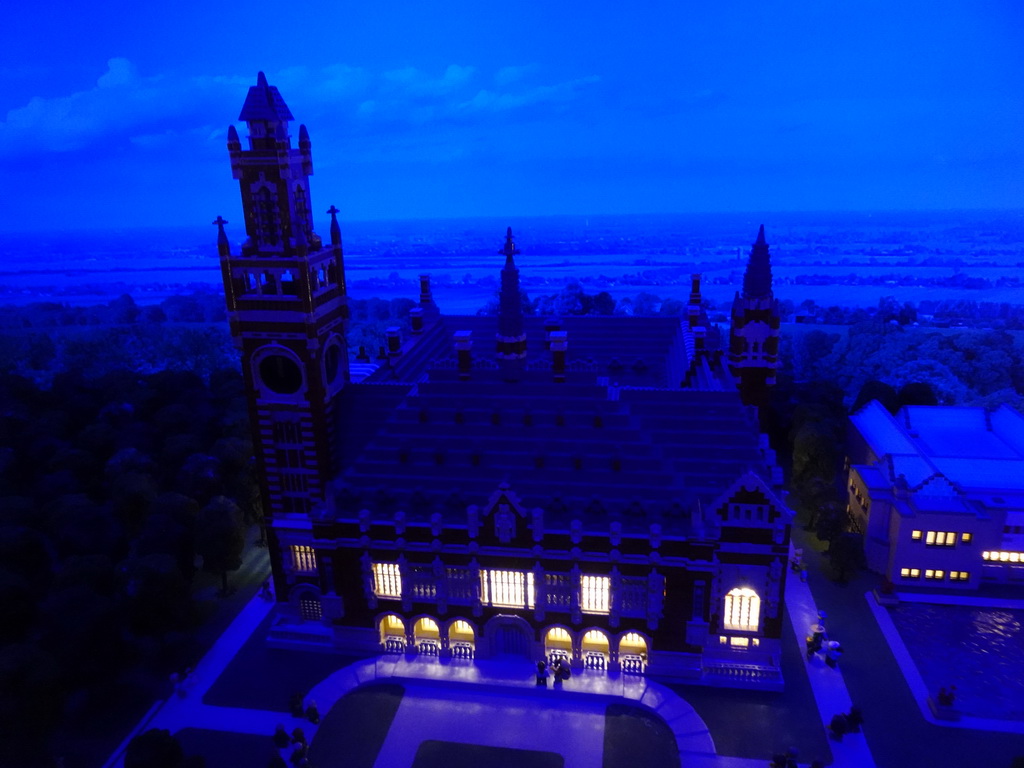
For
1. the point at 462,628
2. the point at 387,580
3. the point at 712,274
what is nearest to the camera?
the point at 387,580

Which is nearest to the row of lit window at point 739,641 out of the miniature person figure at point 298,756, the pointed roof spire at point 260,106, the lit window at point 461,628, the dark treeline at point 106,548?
the lit window at point 461,628

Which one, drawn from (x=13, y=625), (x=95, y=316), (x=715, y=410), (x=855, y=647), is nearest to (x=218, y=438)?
(x=13, y=625)

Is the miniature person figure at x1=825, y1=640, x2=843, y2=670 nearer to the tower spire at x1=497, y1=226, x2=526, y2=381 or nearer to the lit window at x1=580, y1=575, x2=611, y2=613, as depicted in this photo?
the lit window at x1=580, y1=575, x2=611, y2=613

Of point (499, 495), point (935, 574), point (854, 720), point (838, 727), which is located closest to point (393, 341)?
point (499, 495)

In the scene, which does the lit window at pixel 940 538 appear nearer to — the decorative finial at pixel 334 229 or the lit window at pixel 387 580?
the lit window at pixel 387 580

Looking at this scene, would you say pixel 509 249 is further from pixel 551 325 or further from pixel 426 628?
pixel 426 628

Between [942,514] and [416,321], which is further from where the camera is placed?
[416,321]
